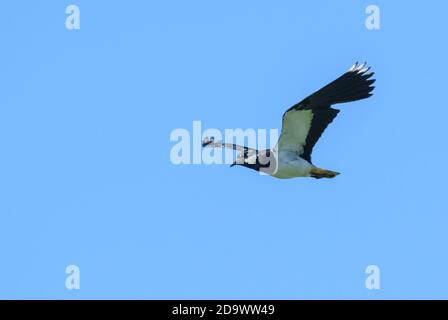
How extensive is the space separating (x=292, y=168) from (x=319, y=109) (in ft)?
4.11

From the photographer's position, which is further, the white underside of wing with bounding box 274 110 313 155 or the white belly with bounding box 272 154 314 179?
the white belly with bounding box 272 154 314 179

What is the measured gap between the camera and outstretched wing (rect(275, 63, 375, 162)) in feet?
77.3

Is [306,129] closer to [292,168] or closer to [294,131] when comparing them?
[294,131]

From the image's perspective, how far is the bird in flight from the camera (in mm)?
23562

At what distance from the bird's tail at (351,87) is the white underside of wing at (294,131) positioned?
47 cm

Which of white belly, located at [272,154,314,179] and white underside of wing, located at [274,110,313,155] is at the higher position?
white underside of wing, located at [274,110,313,155]

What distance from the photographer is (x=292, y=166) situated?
23.9 m

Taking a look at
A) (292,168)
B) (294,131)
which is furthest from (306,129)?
(292,168)

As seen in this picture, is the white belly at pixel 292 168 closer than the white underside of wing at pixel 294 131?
No

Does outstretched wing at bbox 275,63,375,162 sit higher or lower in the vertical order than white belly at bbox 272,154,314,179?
higher

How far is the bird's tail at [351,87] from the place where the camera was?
926 inches
